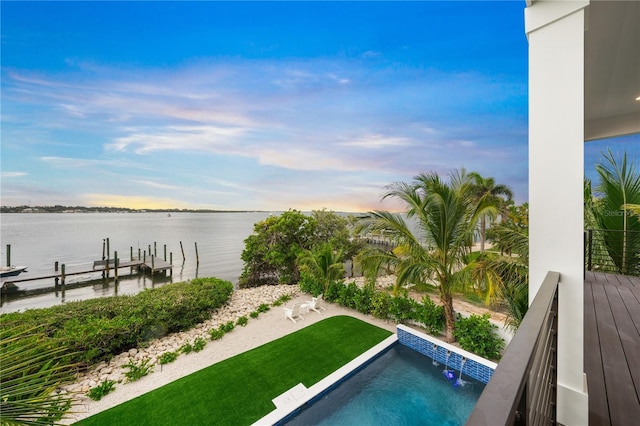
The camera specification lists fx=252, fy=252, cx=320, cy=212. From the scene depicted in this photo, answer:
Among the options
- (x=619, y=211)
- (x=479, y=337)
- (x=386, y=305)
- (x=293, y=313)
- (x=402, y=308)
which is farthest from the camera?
(x=293, y=313)

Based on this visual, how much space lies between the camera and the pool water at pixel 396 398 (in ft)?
13.4

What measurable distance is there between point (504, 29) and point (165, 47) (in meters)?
15.8

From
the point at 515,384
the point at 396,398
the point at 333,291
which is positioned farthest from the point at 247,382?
the point at 515,384

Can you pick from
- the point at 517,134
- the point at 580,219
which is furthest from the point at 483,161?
the point at 580,219

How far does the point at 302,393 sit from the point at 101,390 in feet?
12.4

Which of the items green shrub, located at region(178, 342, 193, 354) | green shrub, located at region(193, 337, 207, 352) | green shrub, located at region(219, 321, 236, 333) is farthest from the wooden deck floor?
green shrub, located at region(219, 321, 236, 333)

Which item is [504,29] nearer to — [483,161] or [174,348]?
[483,161]

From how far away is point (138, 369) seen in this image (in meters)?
5.28

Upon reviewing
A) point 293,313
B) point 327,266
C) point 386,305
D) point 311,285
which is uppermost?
point 327,266

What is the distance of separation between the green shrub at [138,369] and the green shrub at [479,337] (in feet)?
22.6

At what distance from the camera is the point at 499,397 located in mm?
500

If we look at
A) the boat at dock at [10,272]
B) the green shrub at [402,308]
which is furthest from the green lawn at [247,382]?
the boat at dock at [10,272]

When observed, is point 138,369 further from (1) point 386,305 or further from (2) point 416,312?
(2) point 416,312

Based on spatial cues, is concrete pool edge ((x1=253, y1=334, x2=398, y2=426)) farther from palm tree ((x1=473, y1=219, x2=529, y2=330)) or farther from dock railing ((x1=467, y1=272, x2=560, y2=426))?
dock railing ((x1=467, y1=272, x2=560, y2=426))
